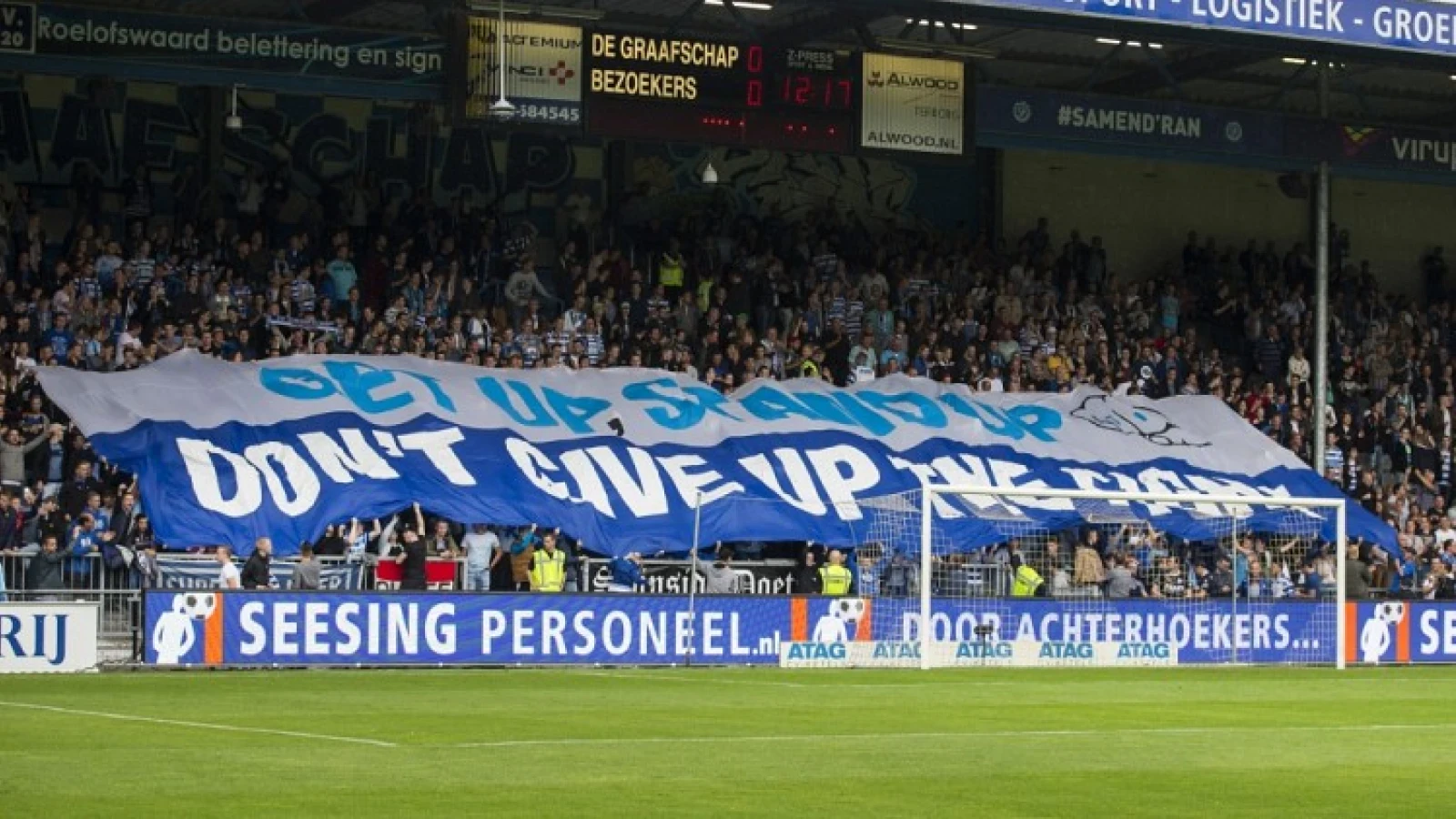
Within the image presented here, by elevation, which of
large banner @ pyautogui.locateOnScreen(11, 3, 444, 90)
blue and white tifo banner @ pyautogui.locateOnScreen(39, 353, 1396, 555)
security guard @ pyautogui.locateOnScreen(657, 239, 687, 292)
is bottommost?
blue and white tifo banner @ pyautogui.locateOnScreen(39, 353, 1396, 555)

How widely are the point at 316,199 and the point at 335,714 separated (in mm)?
19140

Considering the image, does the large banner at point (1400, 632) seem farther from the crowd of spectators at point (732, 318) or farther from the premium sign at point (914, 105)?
the premium sign at point (914, 105)

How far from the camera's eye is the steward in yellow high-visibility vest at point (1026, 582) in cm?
3256

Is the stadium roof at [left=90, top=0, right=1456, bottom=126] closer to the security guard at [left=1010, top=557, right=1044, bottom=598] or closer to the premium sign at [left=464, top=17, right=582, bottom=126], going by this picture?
the premium sign at [left=464, top=17, right=582, bottom=126]

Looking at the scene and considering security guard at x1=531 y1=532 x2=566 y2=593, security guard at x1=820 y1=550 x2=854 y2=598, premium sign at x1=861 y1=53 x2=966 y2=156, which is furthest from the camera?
premium sign at x1=861 y1=53 x2=966 y2=156

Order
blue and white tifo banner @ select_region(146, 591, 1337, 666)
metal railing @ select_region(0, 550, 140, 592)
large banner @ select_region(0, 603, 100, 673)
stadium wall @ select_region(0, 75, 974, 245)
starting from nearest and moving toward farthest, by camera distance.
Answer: large banner @ select_region(0, 603, 100, 673)
blue and white tifo banner @ select_region(146, 591, 1337, 666)
metal railing @ select_region(0, 550, 140, 592)
stadium wall @ select_region(0, 75, 974, 245)

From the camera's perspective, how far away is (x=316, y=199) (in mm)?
36969

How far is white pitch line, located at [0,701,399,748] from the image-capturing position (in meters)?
16.1

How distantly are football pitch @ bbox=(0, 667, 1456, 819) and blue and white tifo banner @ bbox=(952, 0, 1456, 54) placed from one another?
34.7 ft

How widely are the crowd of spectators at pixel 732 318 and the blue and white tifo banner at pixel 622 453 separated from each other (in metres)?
0.57

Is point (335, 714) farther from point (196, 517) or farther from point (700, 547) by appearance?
point (700, 547)

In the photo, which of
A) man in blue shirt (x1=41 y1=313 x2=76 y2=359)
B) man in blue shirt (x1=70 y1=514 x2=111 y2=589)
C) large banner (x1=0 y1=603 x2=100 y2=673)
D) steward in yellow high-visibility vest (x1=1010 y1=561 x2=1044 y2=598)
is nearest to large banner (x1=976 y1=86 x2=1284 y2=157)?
steward in yellow high-visibility vest (x1=1010 y1=561 x2=1044 y2=598)

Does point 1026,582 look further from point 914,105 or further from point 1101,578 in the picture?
point 914,105

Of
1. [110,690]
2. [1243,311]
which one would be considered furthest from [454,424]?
[1243,311]
